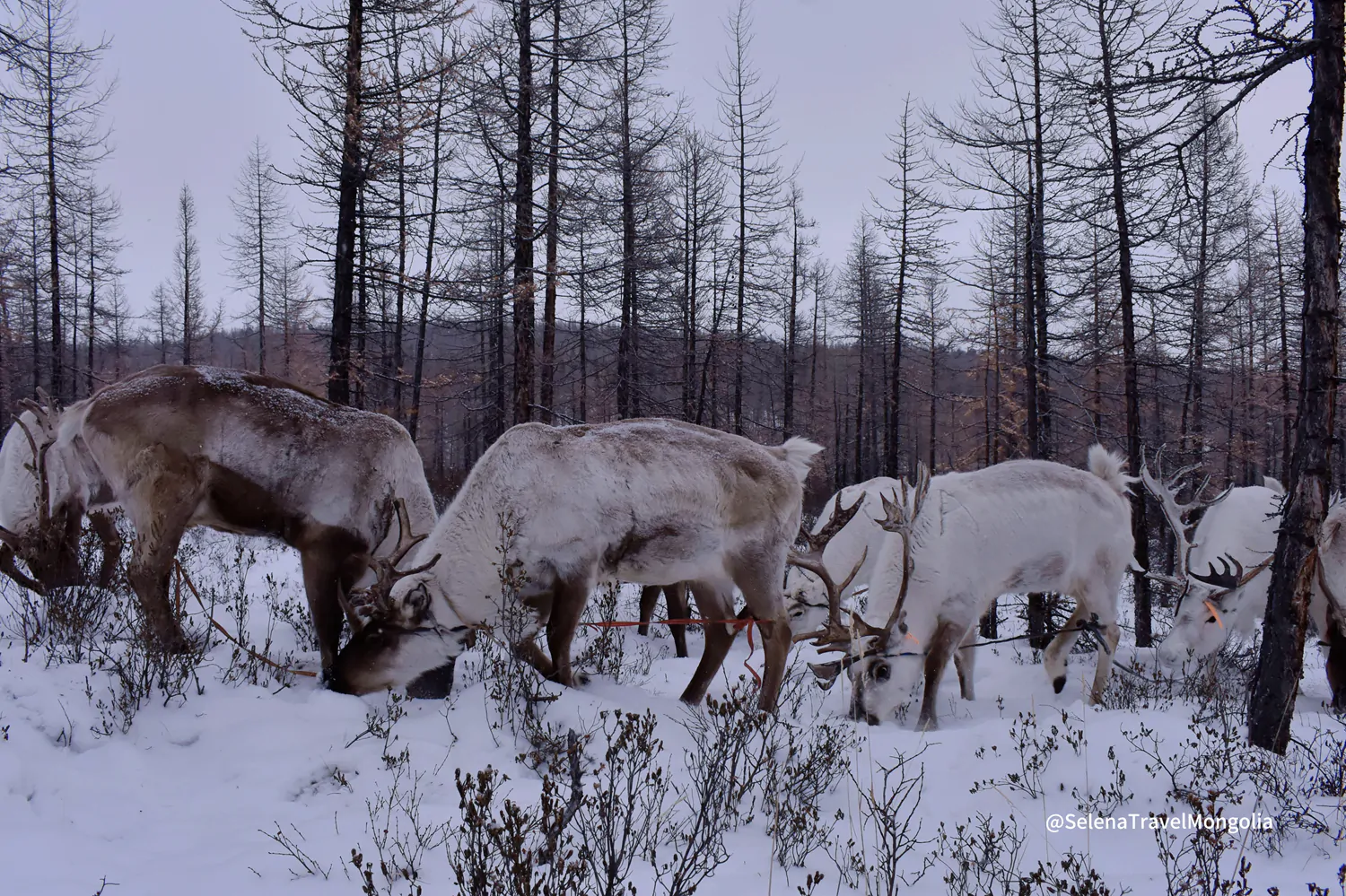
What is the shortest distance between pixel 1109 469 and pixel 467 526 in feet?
20.2

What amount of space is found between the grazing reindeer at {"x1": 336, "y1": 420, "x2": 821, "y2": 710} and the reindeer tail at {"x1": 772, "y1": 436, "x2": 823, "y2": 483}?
0.95 ft

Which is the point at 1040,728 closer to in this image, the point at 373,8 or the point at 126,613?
the point at 126,613

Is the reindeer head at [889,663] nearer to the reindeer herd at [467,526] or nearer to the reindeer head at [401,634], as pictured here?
the reindeer herd at [467,526]

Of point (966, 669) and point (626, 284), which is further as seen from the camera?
point (626, 284)

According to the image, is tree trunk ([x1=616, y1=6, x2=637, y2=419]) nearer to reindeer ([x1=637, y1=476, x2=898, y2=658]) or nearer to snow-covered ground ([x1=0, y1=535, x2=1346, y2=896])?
reindeer ([x1=637, y1=476, x2=898, y2=658])

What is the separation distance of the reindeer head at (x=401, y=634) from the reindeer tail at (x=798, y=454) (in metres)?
2.52

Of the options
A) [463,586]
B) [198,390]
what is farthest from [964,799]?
[198,390]

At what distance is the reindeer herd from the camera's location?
421 centimetres

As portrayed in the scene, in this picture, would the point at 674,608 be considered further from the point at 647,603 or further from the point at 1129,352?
the point at 1129,352

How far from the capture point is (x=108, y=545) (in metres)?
6.08

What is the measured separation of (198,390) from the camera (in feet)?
14.5

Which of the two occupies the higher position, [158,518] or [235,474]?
[235,474]

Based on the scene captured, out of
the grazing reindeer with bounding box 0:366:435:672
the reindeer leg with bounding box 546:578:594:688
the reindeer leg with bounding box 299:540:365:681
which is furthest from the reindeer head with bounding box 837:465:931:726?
the reindeer leg with bounding box 299:540:365:681

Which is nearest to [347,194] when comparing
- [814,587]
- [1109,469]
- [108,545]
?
[108,545]
